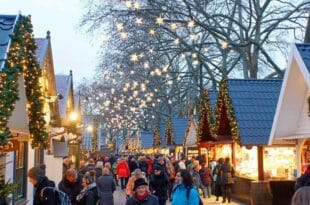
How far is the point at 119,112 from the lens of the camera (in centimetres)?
5956

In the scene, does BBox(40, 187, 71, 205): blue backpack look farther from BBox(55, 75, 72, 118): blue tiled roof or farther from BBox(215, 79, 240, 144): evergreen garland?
BBox(55, 75, 72, 118): blue tiled roof

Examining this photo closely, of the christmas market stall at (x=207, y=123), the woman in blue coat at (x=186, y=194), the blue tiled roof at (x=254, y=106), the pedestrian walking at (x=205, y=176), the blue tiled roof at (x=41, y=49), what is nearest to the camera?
the woman in blue coat at (x=186, y=194)

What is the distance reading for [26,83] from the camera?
9.80 meters

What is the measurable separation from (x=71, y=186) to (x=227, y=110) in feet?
32.1

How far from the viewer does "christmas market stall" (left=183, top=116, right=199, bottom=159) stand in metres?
30.8

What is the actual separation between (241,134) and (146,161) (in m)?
9.57

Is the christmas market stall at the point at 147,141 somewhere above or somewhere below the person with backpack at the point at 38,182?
above

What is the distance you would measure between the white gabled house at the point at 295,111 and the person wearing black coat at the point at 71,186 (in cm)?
604

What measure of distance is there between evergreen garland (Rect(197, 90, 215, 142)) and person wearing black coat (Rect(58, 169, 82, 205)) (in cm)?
1221

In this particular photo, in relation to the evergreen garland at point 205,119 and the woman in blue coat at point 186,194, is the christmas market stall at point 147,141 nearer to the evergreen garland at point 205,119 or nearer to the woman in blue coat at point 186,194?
the evergreen garland at point 205,119

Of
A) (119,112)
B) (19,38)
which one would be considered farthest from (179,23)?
(119,112)

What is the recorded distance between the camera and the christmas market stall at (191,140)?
101 feet

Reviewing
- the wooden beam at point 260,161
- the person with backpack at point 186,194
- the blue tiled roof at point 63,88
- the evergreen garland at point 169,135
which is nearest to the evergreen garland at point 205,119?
the wooden beam at point 260,161

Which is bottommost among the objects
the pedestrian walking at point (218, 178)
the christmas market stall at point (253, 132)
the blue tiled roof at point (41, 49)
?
the pedestrian walking at point (218, 178)
